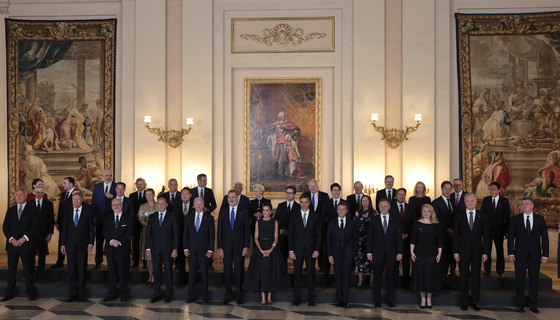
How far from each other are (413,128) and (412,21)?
2.24 meters

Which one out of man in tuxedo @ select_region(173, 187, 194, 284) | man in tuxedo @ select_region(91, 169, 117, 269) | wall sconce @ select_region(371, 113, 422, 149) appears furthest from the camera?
wall sconce @ select_region(371, 113, 422, 149)

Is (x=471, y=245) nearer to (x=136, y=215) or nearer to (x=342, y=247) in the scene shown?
(x=342, y=247)

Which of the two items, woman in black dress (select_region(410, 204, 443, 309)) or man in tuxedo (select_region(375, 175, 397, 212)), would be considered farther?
man in tuxedo (select_region(375, 175, 397, 212))

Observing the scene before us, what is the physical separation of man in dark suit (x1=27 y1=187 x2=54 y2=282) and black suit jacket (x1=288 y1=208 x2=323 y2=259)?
13.2 ft

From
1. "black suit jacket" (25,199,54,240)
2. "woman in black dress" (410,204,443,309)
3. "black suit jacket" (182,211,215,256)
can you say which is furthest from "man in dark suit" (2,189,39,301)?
"woman in black dress" (410,204,443,309)

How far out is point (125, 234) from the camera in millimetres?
8602

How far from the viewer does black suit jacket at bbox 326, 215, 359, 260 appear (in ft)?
27.2

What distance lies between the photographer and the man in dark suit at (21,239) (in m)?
8.66

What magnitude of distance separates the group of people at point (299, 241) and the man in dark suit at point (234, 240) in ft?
0.05

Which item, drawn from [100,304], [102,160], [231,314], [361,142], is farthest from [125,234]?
[361,142]

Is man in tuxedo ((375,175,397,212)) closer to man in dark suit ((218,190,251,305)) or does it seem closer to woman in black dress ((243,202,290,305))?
woman in black dress ((243,202,290,305))

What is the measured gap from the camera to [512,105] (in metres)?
11.6

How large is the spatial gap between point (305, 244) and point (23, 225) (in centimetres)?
439

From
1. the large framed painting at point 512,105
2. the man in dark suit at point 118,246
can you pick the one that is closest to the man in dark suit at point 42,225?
the man in dark suit at point 118,246
